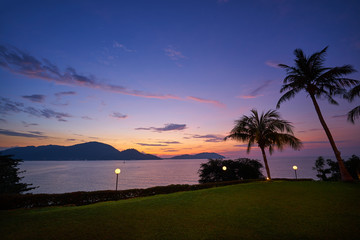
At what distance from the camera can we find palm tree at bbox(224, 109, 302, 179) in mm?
18141

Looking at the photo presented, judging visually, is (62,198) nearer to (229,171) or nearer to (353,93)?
(229,171)

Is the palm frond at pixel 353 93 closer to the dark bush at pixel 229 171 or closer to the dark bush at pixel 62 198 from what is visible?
the dark bush at pixel 229 171

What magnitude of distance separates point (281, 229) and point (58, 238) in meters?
7.00

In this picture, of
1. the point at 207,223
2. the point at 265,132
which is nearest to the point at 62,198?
the point at 207,223

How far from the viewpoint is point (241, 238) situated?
15.6 ft

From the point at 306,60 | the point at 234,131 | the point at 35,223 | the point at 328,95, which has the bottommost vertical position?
the point at 35,223

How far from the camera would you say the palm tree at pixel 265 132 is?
59.5ft

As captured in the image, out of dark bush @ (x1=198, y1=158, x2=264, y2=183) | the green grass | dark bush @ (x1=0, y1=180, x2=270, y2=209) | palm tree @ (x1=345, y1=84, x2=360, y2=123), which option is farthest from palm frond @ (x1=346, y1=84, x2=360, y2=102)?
dark bush @ (x1=0, y1=180, x2=270, y2=209)

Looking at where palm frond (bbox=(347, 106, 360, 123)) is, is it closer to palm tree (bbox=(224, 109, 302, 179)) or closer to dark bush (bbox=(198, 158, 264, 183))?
palm tree (bbox=(224, 109, 302, 179))

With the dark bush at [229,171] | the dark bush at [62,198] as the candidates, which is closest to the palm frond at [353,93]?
the dark bush at [229,171]

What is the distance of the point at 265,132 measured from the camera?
18.7m

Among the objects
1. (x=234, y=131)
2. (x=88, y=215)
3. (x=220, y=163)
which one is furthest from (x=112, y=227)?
(x=220, y=163)

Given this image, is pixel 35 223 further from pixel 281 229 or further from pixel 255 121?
pixel 255 121

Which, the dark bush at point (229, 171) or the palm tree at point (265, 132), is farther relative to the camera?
the dark bush at point (229, 171)
